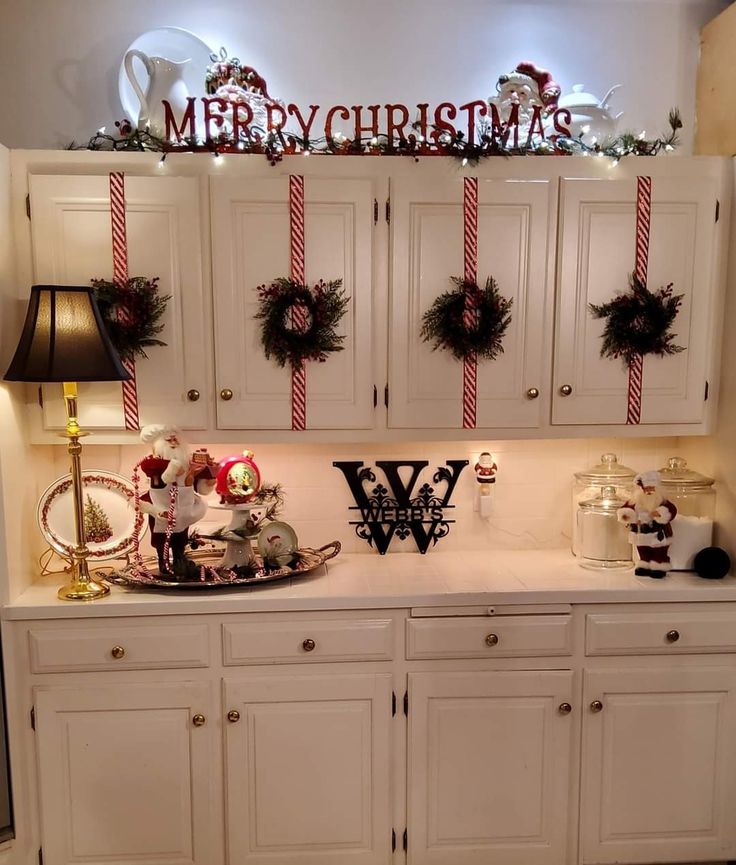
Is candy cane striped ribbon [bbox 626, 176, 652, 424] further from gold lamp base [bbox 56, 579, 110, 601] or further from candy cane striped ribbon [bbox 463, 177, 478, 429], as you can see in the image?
gold lamp base [bbox 56, 579, 110, 601]

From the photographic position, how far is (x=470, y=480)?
2484 mm

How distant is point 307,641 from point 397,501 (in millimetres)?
655

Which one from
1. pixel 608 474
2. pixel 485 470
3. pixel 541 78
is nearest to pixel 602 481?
pixel 608 474

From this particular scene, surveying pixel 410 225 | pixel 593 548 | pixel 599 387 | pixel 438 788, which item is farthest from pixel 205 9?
pixel 438 788

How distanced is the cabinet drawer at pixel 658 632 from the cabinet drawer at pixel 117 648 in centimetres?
120

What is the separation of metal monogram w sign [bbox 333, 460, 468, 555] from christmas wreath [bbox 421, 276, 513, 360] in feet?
1.67

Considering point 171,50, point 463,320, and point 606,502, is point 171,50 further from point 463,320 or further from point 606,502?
point 606,502

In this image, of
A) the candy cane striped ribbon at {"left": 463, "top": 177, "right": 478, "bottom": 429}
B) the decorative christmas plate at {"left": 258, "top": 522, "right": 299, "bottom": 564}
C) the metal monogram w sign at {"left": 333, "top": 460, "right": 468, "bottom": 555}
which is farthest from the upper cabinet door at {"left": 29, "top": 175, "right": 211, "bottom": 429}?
the candy cane striped ribbon at {"left": 463, "top": 177, "right": 478, "bottom": 429}

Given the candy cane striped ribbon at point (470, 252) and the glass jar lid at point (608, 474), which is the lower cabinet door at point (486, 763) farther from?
the candy cane striped ribbon at point (470, 252)

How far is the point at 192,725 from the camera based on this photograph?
2.00 metres

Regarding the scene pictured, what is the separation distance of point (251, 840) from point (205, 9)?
8.92 ft

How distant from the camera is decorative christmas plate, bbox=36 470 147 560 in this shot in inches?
84.8

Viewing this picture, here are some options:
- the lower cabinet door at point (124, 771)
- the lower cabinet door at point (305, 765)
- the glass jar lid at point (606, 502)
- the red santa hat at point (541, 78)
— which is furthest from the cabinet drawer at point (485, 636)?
the red santa hat at point (541, 78)

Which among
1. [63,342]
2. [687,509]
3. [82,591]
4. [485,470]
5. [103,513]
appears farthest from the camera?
[485,470]
